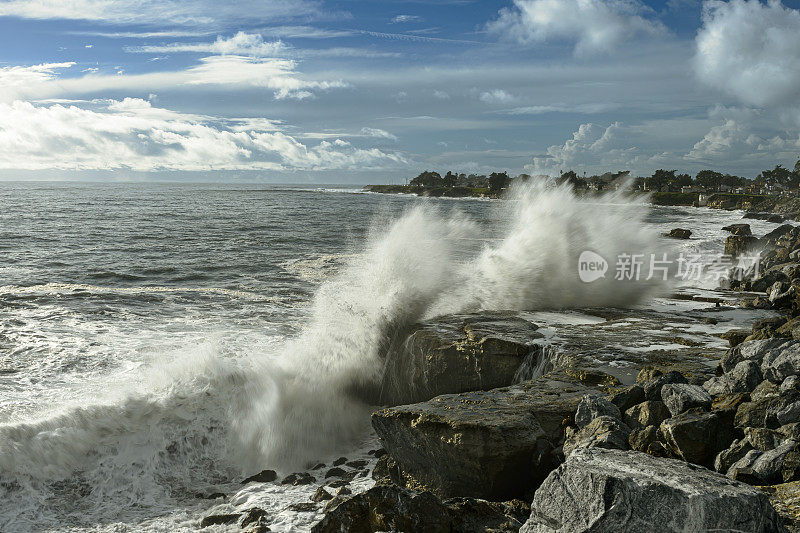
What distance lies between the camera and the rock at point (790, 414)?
5426mm

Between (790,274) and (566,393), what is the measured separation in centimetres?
1320

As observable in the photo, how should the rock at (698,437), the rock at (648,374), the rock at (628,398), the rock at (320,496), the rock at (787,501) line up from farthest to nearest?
the rock at (648,374)
the rock at (320,496)
the rock at (628,398)
the rock at (698,437)
the rock at (787,501)

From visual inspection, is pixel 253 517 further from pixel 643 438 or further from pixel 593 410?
pixel 643 438

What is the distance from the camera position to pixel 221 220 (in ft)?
191

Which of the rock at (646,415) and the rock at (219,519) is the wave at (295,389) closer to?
the rock at (219,519)

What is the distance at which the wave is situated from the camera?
831 centimetres

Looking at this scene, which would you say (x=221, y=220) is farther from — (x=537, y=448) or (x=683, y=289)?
(x=537, y=448)

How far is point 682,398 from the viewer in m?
6.28

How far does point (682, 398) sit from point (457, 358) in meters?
4.40

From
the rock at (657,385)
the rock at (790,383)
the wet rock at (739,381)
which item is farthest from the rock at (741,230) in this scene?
the rock at (790,383)

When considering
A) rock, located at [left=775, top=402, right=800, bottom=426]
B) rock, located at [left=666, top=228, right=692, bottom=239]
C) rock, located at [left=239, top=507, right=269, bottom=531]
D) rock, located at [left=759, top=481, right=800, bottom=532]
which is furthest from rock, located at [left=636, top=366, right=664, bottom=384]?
rock, located at [left=666, top=228, right=692, bottom=239]

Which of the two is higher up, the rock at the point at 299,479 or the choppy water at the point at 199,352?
the choppy water at the point at 199,352

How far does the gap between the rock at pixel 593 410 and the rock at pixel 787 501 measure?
1.95 metres

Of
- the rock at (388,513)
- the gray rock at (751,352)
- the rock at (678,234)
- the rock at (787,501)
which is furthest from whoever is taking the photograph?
the rock at (678,234)
